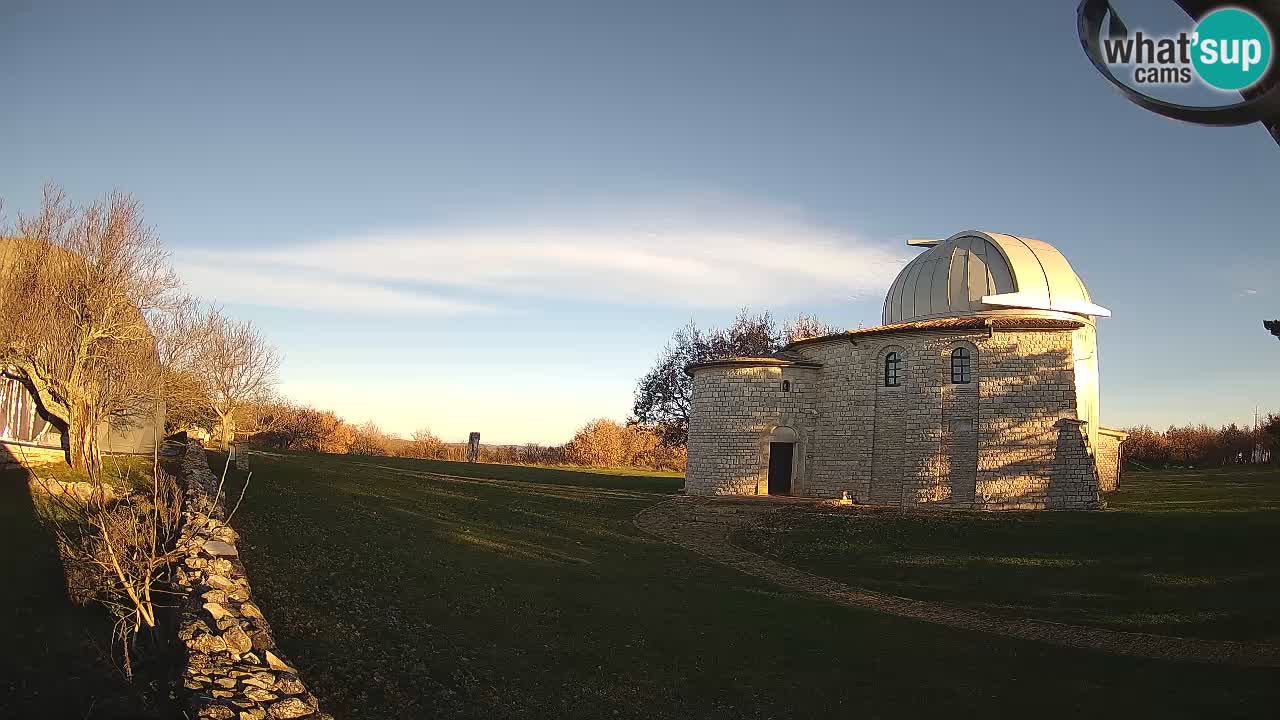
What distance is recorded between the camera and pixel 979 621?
12.0 meters

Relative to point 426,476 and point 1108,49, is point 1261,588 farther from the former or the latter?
point 426,476

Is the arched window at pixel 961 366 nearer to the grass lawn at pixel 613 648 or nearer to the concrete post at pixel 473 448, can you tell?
the grass lawn at pixel 613 648

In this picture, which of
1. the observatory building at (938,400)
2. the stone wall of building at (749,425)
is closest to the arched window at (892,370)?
the observatory building at (938,400)

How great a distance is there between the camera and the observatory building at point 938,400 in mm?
23266

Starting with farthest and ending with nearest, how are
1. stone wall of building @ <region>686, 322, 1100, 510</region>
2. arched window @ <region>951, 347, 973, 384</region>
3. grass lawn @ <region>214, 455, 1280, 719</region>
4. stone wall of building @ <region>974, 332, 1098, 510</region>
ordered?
1. arched window @ <region>951, 347, 973, 384</region>
2. stone wall of building @ <region>686, 322, 1100, 510</region>
3. stone wall of building @ <region>974, 332, 1098, 510</region>
4. grass lawn @ <region>214, 455, 1280, 719</region>

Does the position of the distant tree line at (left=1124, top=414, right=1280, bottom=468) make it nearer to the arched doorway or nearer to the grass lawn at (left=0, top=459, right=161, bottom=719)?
the arched doorway

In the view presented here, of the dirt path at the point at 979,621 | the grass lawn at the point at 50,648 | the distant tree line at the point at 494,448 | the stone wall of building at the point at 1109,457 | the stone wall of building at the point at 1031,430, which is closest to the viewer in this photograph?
the grass lawn at the point at 50,648

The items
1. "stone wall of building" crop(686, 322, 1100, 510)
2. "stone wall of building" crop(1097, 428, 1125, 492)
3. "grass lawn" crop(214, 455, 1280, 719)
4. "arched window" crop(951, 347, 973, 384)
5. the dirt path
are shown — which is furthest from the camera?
"stone wall of building" crop(1097, 428, 1125, 492)

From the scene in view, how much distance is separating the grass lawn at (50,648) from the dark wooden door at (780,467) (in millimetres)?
20861

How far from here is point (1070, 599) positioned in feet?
43.3

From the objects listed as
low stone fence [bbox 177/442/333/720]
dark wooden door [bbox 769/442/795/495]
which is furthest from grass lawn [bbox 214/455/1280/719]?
dark wooden door [bbox 769/442/795/495]

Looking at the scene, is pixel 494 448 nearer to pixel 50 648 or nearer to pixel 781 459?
pixel 781 459

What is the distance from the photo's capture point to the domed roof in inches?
1005

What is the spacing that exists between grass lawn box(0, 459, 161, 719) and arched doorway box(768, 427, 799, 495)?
20870 millimetres
